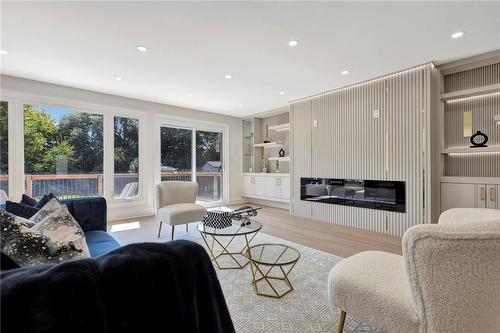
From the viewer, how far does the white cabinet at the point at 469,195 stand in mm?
3059

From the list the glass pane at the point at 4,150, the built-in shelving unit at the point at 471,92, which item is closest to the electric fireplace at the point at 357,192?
the built-in shelving unit at the point at 471,92

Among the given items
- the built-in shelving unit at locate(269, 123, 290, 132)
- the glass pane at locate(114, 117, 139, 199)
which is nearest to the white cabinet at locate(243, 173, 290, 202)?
the built-in shelving unit at locate(269, 123, 290, 132)

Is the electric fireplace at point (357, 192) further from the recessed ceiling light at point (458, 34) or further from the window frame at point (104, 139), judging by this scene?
the window frame at point (104, 139)

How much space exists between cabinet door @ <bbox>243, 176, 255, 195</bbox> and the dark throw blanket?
5625 millimetres

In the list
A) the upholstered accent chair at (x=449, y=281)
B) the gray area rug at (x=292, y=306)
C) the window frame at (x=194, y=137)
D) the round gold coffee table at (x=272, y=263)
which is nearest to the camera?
the upholstered accent chair at (x=449, y=281)

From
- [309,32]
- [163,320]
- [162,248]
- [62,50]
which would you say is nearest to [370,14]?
[309,32]

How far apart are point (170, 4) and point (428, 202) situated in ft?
Answer: 12.8

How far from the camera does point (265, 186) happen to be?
20.0ft

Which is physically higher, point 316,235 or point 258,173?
point 258,173

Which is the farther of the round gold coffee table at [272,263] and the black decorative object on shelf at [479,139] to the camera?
the black decorative object on shelf at [479,139]

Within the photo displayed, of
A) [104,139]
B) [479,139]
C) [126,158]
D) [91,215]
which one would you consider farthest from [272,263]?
[104,139]

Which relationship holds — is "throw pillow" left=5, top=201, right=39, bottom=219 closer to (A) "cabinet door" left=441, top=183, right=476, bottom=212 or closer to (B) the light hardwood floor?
(B) the light hardwood floor

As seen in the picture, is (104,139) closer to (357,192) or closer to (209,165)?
(209,165)

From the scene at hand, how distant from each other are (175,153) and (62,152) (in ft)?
6.83
